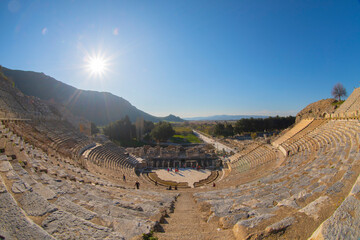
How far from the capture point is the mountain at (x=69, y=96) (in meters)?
106

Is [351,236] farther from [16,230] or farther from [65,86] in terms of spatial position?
[65,86]

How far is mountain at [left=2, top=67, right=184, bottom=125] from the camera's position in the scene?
10550cm

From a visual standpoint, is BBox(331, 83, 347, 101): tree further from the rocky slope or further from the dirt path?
the dirt path

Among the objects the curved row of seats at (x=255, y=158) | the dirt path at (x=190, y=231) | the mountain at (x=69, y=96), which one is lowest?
the curved row of seats at (x=255, y=158)

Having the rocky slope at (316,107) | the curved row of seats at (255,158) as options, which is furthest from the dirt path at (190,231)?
the rocky slope at (316,107)

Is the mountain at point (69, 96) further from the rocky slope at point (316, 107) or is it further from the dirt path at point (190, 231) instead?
the dirt path at point (190, 231)

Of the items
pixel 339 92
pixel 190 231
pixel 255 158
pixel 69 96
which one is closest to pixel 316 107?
pixel 339 92

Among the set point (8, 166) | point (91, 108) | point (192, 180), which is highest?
point (91, 108)

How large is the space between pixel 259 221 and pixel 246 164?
60.5 feet

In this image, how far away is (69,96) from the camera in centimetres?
12875

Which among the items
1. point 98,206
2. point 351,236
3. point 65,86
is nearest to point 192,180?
point 98,206

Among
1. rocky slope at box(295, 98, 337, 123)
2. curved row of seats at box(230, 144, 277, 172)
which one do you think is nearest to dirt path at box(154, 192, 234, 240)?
curved row of seats at box(230, 144, 277, 172)

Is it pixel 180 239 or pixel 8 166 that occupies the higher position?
pixel 8 166

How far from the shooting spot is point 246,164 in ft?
66.0
